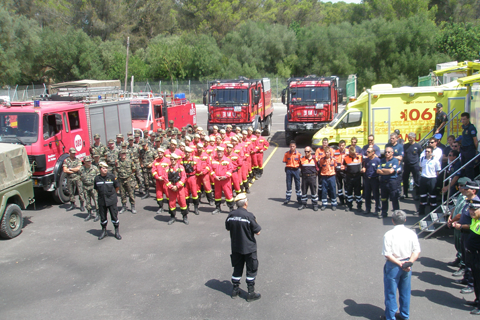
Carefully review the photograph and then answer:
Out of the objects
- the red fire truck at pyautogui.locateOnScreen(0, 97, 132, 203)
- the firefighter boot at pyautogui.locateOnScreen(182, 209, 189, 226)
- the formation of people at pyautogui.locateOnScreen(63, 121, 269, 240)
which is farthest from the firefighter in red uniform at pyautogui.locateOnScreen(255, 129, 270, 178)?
the red fire truck at pyautogui.locateOnScreen(0, 97, 132, 203)

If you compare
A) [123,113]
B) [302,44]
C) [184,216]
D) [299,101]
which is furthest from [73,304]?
[302,44]

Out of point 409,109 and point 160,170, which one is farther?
point 409,109

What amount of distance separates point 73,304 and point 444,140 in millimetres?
11911

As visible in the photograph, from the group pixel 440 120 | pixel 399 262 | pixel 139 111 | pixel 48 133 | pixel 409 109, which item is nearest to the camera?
pixel 399 262

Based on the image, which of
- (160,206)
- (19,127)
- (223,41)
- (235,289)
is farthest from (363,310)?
(223,41)

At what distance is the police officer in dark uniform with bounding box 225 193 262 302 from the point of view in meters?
6.34

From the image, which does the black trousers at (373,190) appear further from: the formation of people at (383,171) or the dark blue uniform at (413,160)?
the dark blue uniform at (413,160)

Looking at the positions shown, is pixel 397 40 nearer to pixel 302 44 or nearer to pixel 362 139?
pixel 302 44

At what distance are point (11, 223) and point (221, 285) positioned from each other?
550 cm

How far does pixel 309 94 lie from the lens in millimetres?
19266

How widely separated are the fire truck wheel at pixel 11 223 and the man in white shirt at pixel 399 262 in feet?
26.1

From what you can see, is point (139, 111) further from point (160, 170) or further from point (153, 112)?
point (160, 170)

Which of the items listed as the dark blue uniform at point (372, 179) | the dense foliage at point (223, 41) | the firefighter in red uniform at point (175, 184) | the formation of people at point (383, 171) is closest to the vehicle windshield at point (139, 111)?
the firefighter in red uniform at point (175, 184)

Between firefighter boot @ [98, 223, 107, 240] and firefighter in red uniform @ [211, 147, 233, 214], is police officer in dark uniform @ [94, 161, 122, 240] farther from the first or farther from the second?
firefighter in red uniform @ [211, 147, 233, 214]
